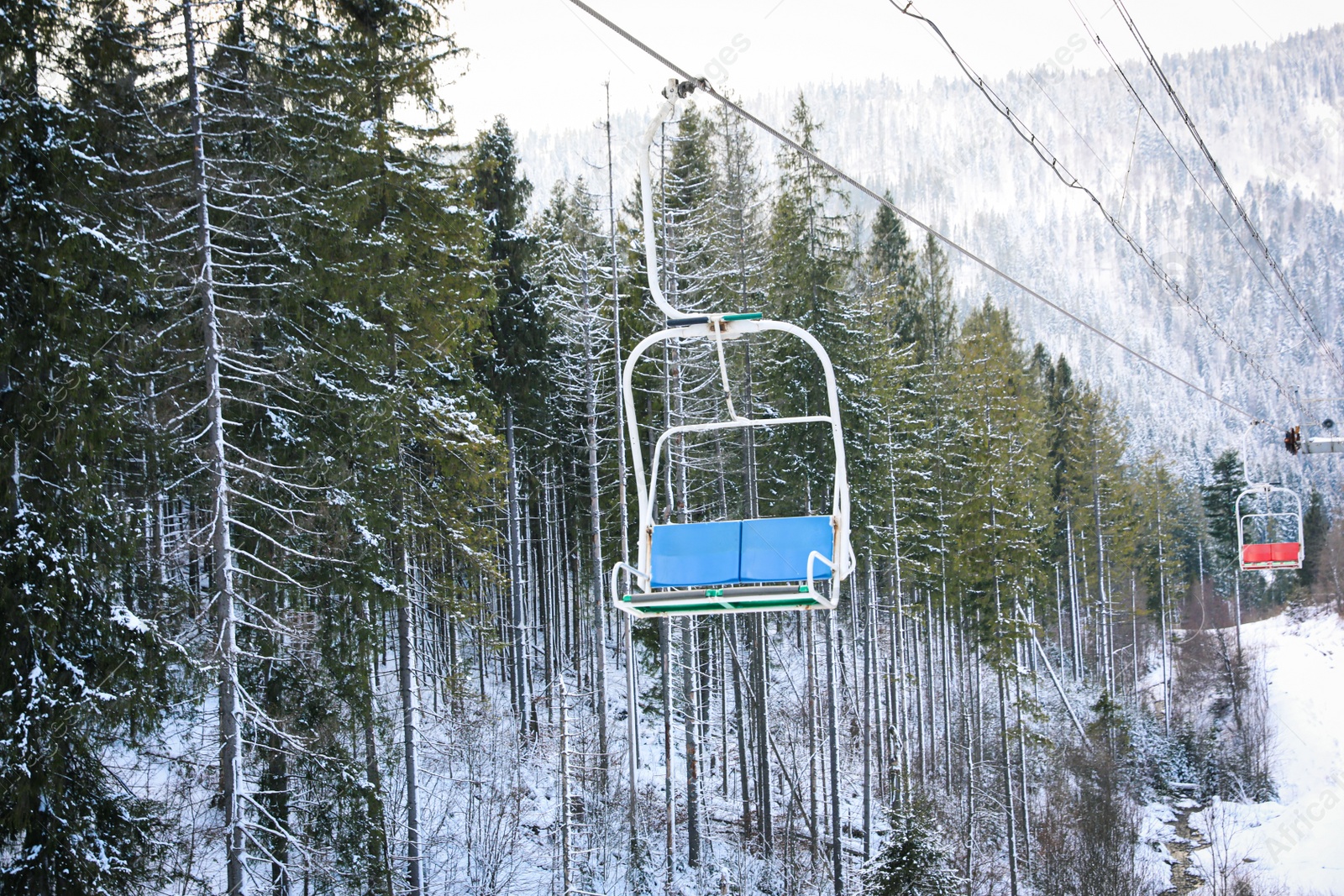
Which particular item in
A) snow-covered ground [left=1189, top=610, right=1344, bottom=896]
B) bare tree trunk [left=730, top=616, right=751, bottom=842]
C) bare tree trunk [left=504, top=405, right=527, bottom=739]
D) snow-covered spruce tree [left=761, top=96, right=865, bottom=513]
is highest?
snow-covered spruce tree [left=761, top=96, right=865, bottom=513]

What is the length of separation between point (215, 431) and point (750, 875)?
13.8 m

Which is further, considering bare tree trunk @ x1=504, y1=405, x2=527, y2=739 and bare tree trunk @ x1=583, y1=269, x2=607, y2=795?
bare tree trunk @ x1=504, y1=405, x2=527, y2=739

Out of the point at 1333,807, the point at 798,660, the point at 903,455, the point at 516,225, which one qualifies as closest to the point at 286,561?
the point at 516,225

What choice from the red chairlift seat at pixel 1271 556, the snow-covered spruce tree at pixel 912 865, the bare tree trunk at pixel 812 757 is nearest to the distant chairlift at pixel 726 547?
the snow-covered spruce tree at pixel 912 865

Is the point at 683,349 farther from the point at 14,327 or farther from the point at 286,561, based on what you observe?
the point at 14,327

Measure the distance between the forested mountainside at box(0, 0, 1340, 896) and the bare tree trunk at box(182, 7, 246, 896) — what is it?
1.9 inches

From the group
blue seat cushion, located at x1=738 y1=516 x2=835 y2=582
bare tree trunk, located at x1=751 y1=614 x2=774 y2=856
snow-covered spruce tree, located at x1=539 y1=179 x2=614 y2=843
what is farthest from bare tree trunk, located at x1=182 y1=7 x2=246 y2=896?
bare tree trunk, located at x1=751 y1=614 x2=774 y2=856

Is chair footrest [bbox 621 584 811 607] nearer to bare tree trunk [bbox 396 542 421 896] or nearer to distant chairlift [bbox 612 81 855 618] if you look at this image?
distant chairlift [bbox 612 81 855 618]

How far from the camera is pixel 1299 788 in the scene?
1259 inches

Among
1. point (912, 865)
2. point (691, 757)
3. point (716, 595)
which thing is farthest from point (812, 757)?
point (716, 595)

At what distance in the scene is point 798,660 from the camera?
3406 centimetres

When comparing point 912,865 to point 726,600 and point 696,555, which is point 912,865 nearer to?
point 696,555

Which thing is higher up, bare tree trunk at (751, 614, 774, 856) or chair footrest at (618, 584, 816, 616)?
chair footrest at (618, 584, 816, 616)

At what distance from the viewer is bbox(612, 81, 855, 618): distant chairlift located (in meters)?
5.98
